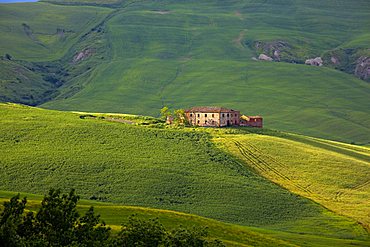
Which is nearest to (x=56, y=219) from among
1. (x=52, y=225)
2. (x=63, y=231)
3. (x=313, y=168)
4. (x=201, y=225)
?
(x=52, y=225)

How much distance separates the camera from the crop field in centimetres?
11044

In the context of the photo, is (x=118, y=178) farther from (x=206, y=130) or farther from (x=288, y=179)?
(x=206, y=130)

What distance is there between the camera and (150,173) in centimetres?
11206

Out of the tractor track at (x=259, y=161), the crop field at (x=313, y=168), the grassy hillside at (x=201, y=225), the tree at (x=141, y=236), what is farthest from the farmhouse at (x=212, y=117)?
the tree at (x=141, y=236)

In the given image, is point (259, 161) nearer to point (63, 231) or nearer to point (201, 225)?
point (201, 225)

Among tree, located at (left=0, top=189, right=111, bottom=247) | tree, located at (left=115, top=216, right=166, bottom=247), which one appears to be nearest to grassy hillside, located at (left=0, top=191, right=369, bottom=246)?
tree, located at (left=115, top=216, right=166, bottom=247)

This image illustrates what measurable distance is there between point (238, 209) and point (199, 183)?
1102 centimetres

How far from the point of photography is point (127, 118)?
520 feet

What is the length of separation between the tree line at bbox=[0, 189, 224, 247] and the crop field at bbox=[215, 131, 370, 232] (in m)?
53.2

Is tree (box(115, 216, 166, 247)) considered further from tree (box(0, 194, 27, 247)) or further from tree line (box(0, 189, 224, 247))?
tree (box(0, 194, 27, 247))

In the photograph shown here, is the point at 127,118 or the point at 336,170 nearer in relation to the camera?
the point at 336,170

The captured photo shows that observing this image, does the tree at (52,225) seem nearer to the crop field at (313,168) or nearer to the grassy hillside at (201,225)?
the grassy hillside at (201,225)

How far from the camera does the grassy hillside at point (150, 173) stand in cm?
10025

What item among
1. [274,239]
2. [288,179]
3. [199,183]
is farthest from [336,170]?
[274,239]
